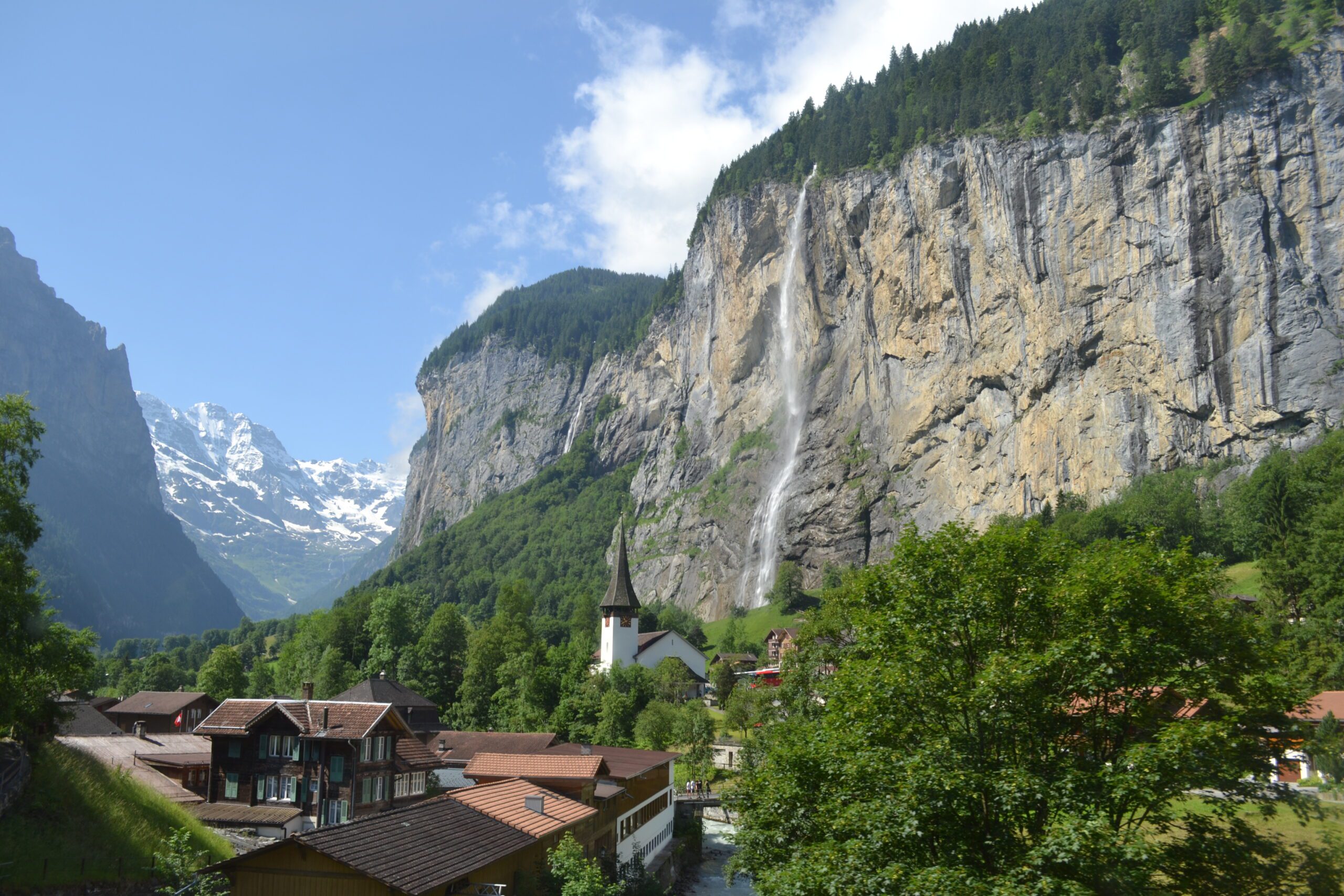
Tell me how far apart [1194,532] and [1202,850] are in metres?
68.6

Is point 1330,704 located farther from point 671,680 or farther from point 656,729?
point 671,680

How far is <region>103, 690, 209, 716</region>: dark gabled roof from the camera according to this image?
228 feet

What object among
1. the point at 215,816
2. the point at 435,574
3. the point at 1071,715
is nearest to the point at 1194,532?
the point at 1071,715

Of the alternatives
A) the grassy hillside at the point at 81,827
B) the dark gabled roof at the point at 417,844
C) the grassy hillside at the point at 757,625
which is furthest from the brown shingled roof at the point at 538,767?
the grassy hillside at the point at 757,625

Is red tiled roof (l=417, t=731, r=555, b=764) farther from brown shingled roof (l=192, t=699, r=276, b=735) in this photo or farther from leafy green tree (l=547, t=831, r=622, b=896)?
leafy green tree (l=547, t=831, r=622, b=896)

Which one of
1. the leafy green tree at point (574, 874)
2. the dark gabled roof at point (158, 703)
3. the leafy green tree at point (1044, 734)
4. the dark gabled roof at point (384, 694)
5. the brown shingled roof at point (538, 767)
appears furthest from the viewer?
the dark gabled roof at point (158, 703)

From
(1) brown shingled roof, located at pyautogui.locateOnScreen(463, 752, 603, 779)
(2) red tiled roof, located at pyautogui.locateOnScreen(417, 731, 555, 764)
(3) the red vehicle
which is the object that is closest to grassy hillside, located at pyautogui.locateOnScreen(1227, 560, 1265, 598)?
(3) the red vehicle

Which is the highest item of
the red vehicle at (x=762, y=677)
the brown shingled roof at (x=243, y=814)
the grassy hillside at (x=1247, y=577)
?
the grassy hillside at (x=1247, y=577)

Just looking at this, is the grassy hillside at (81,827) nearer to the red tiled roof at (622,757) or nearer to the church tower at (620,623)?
the red tiled roof at (622,757)

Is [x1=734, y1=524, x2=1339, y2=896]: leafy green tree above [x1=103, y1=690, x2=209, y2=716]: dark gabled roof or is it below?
above

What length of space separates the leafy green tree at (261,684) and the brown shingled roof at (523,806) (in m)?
61.6

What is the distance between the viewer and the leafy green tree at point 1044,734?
15648 mm

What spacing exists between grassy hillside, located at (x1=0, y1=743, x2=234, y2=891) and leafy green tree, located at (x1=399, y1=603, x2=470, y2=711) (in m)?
43.6

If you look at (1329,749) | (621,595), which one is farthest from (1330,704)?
(621,595)
